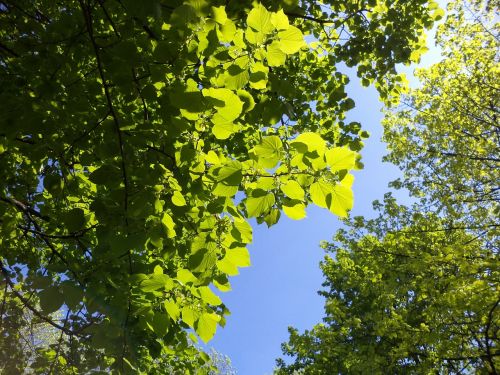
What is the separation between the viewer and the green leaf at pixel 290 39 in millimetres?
1555

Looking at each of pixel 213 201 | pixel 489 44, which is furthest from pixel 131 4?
pixel 489 44

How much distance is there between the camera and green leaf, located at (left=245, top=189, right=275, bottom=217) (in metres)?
1.60

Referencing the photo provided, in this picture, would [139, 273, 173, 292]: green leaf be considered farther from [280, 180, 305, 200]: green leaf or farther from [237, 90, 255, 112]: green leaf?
[237, 90, 255, 112]: green leaf

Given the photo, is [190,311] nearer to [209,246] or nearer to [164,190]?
[209,246]

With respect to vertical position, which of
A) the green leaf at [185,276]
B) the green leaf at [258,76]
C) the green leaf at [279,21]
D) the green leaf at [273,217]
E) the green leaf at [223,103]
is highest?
the green leaf at [258,76]

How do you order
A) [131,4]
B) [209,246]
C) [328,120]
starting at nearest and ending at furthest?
[131,4] → [209,246] → [328,120]

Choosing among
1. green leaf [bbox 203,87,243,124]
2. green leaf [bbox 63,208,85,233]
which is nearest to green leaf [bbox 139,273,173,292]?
green leaf [bbox 63,208,85,233]

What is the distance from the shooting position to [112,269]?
2.35m

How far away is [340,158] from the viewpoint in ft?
4.44

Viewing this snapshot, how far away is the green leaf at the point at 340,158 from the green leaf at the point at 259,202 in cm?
35

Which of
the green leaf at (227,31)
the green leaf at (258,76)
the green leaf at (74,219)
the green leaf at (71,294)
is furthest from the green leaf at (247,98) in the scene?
the green leaf at (71,294)

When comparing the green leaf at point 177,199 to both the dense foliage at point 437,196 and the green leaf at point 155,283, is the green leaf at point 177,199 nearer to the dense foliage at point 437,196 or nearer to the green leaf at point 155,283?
the green leaf at point 155,283

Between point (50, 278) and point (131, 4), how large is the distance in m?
1.30

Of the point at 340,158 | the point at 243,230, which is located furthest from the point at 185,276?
the point at 340,158
